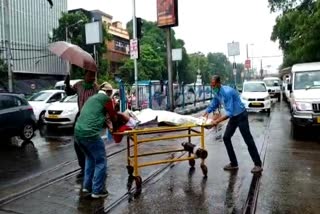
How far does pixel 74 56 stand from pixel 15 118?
5.86 meters

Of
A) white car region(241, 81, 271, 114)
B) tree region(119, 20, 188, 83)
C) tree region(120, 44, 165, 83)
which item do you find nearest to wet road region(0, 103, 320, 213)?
white car region(241, 81, 271, 114)

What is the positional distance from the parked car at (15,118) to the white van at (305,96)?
25.5 feet

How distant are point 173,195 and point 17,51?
3764cm

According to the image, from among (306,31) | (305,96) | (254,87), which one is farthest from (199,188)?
(306,31)

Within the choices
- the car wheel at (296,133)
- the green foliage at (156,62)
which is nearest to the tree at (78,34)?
the green foliage at (156,62)

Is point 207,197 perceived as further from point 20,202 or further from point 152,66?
point 152,66

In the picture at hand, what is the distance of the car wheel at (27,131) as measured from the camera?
11739 mm

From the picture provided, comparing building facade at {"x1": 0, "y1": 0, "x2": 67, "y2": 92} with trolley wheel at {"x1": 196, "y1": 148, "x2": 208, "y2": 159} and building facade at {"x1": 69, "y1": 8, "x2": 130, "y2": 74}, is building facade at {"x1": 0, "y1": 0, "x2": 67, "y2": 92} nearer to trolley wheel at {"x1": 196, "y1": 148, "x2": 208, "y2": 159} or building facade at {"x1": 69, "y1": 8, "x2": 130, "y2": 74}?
building facade at {"x1": 69, "y1": 8, "x2": 130, "y2": 74}

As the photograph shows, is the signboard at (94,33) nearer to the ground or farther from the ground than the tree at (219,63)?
nearer to the ground

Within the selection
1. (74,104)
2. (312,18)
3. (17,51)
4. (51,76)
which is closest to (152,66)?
(51,76)

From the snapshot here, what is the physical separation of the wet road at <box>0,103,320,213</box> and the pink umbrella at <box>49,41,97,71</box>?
1.96 meters

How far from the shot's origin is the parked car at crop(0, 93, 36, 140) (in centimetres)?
1090

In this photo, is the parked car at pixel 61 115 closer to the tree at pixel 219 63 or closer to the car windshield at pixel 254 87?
the car windshield at pixel 254 87

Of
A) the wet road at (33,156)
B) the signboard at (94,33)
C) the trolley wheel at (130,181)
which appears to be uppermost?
the signboard at (94,33)
